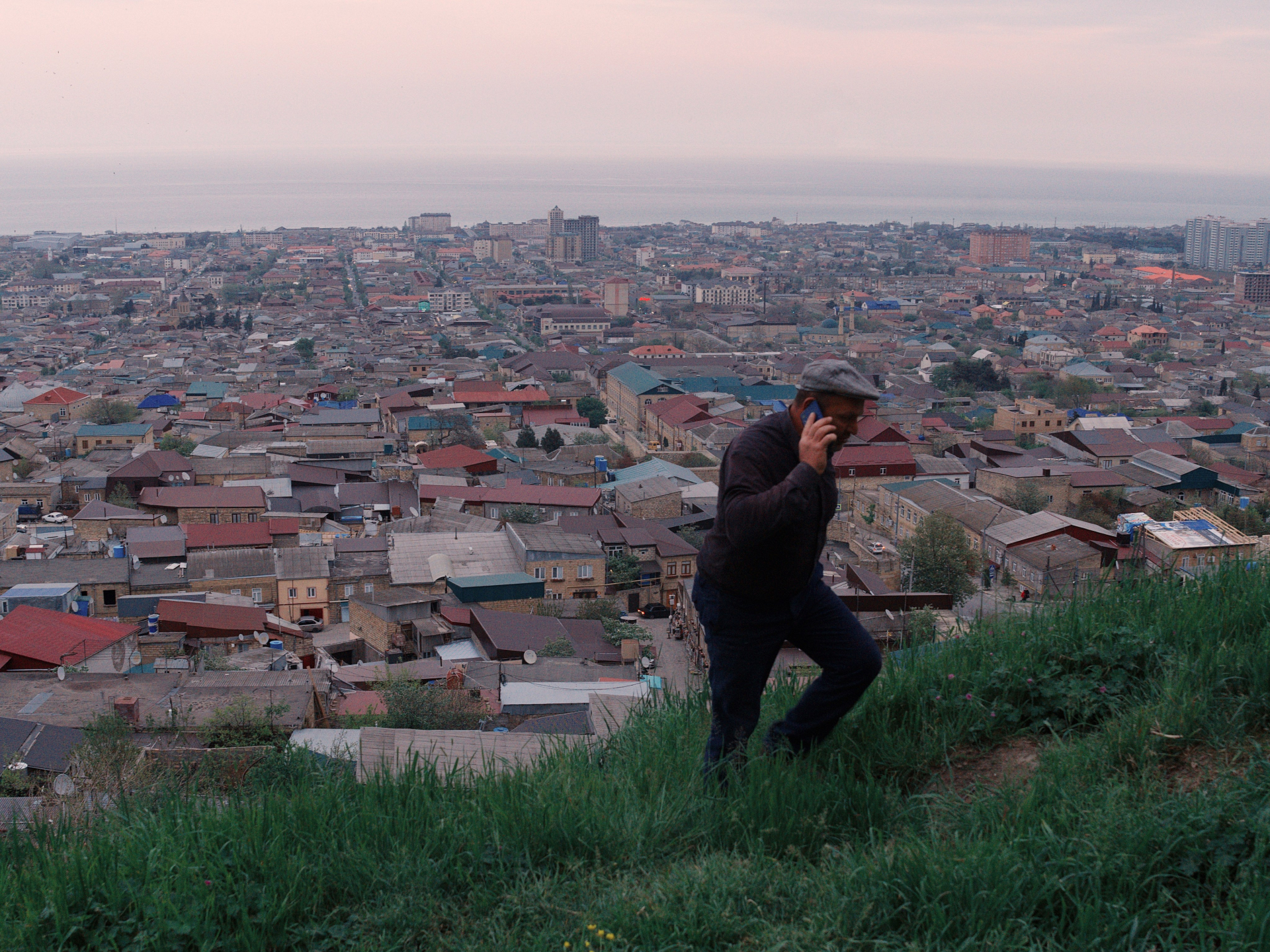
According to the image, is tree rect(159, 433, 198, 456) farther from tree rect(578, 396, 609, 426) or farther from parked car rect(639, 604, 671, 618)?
parked car rect(639, 604, 671, 618)

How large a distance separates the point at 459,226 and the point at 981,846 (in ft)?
193

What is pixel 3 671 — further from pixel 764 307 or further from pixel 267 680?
pixel 764 307

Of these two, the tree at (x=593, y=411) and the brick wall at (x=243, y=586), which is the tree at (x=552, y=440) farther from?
the brick wall at (x=243, y=586)

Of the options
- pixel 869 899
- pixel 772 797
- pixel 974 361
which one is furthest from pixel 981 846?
pixel 974 361

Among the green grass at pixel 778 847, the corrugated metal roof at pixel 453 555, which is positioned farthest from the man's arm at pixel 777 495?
the corrugated metal roof at pixel 453 555

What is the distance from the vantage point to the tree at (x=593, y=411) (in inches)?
560

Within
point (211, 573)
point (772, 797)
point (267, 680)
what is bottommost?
point (211, 573)

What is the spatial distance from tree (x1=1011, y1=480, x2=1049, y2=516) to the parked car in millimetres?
3528

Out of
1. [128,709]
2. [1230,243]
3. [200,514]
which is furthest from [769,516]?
[1230,243]

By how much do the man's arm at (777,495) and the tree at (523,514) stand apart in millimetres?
6917

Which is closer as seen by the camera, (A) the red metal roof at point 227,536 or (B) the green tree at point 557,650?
(B) the green tree at point 557,650

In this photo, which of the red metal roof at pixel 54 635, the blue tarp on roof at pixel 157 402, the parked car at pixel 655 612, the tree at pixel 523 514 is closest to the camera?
the red metal roof at pixel 54 635

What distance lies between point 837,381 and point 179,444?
36.1 ft

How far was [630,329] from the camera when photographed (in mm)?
25328
